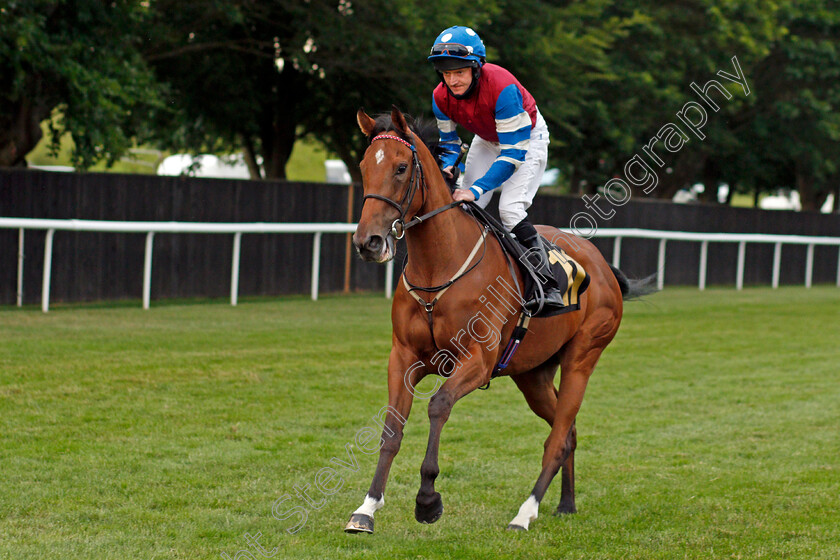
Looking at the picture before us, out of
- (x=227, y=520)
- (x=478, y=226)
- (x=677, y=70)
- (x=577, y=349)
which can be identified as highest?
(x=677, y=70)

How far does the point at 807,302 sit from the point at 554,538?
1362 cm

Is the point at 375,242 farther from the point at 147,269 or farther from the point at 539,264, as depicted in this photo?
the point at 147,269

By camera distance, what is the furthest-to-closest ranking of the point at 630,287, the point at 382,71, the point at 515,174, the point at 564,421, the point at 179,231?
the point at 382,71
the point at 179,231
the point at 630,287
the point at 515,174
the point at 564,421

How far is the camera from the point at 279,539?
13.7 feet

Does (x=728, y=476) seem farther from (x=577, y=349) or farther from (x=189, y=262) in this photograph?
(x=189, y=262)

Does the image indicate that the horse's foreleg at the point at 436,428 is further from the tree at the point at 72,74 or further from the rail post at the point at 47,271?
the tree at the point at 72,74

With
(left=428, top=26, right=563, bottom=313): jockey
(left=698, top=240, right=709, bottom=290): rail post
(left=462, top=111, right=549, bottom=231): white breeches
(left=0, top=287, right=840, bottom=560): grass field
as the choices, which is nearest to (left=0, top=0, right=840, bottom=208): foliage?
(left=698, top=240, right=709, bottom=290): rail post

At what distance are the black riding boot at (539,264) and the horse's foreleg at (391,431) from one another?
32.1 inches

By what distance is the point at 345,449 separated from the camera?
593cm

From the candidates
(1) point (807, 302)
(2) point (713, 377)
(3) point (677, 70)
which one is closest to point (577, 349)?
(2) point (713, 377)

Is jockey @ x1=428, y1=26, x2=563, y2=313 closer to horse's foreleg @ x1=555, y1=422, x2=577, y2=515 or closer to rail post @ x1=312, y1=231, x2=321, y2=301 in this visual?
horse's foreleg @ x1=555, y1=422, x2=577, y2=515

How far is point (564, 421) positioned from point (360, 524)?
1420 mm

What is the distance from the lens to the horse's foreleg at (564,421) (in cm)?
460

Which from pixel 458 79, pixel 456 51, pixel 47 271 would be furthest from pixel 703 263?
pixel 456 51
